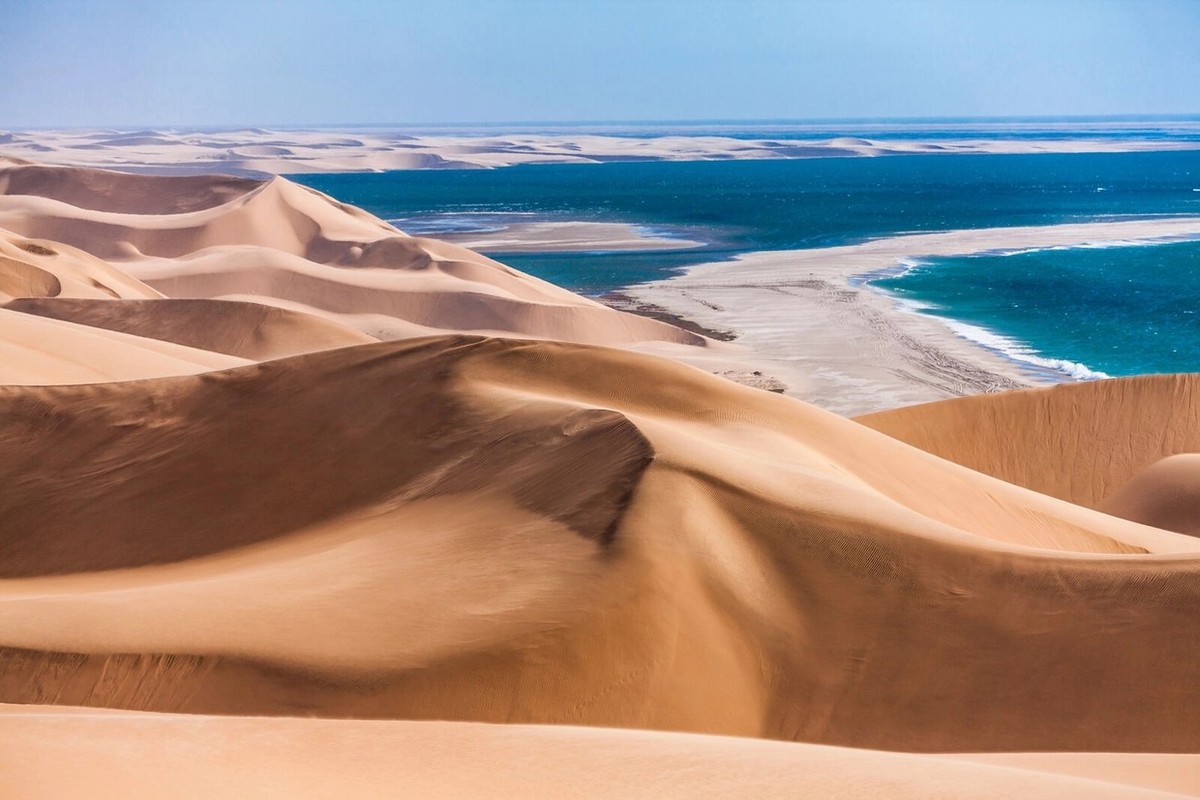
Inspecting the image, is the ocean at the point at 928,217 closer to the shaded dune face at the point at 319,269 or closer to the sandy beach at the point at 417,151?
the shaded dune face at the point at 319,269

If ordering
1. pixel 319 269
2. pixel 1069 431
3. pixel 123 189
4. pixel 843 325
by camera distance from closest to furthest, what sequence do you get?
1. pixel 1069 431
2. pixel 843 325
3. pixel 319 269
4. pixel 123 189

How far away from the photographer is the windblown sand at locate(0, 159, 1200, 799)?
520 cm

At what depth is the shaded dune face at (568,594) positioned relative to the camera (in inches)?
279

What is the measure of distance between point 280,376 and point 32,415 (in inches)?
90.9

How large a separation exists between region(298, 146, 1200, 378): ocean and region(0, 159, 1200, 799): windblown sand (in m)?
19.6

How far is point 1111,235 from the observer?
55.4 metres

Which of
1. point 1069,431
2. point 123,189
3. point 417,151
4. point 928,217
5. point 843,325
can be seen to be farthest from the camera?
point 417,151

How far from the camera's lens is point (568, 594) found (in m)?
7.48

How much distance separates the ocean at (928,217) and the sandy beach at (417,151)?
1033 cm

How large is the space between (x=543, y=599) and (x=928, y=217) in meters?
60.9

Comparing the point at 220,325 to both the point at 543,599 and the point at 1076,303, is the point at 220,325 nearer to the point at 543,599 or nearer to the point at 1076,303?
the point at 543,599

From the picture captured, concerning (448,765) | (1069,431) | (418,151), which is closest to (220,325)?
(1069,431)

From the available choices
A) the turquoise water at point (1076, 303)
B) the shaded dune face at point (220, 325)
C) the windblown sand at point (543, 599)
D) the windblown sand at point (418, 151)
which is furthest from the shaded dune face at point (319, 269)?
the windblown sand at point (418, 151)

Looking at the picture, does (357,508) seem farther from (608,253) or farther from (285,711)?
(608,253)
